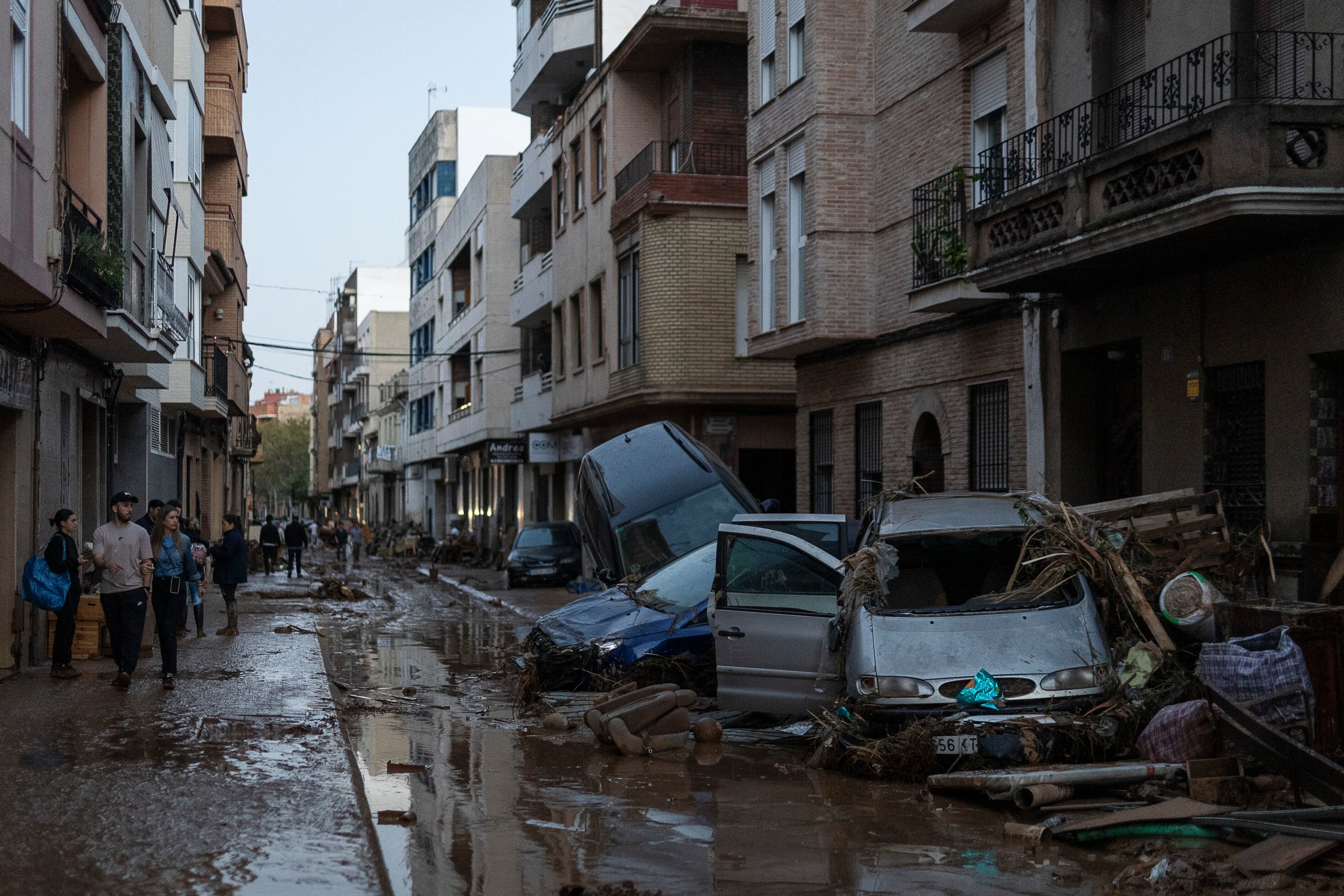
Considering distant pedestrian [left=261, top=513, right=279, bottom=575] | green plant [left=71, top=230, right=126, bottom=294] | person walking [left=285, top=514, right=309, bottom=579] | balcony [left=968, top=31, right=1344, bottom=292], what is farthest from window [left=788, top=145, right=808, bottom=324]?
distant pedestrian [left=261, top=513, right=279, bottom=575]

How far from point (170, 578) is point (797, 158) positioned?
11588mm

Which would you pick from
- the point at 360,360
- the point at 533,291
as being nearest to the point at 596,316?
the point at 533,291

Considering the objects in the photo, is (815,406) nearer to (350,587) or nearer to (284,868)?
(350,587)

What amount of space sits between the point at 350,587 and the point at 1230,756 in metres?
25.5

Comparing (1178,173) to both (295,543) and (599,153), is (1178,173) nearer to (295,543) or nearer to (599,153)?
(599,153)

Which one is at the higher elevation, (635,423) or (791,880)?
(635,423)

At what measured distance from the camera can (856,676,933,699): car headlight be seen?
9000 millimetres

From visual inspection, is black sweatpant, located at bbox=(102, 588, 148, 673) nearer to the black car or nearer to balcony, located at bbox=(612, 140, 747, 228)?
balcony, located at bbox=(612, 140, 747, 228)

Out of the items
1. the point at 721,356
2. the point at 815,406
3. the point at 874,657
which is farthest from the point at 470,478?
the point at 874,657

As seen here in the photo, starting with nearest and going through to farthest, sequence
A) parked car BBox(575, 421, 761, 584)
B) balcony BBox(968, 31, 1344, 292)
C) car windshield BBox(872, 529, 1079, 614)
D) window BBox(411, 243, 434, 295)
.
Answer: car windshield BBox(872, 529, 1079, 614) < balcony BBox(968, 31, 1344, 292) < parked car BBox(575, 421, 761, 584) < window BBox(411, 243, 434, 295)

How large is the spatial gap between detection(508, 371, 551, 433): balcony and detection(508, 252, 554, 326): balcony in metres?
1.77

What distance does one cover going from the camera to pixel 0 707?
1174cm

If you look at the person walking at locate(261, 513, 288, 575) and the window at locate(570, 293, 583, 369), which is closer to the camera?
the window at locate(570, 293, 583, 369)

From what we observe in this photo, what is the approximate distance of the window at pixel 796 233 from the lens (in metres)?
21.7
